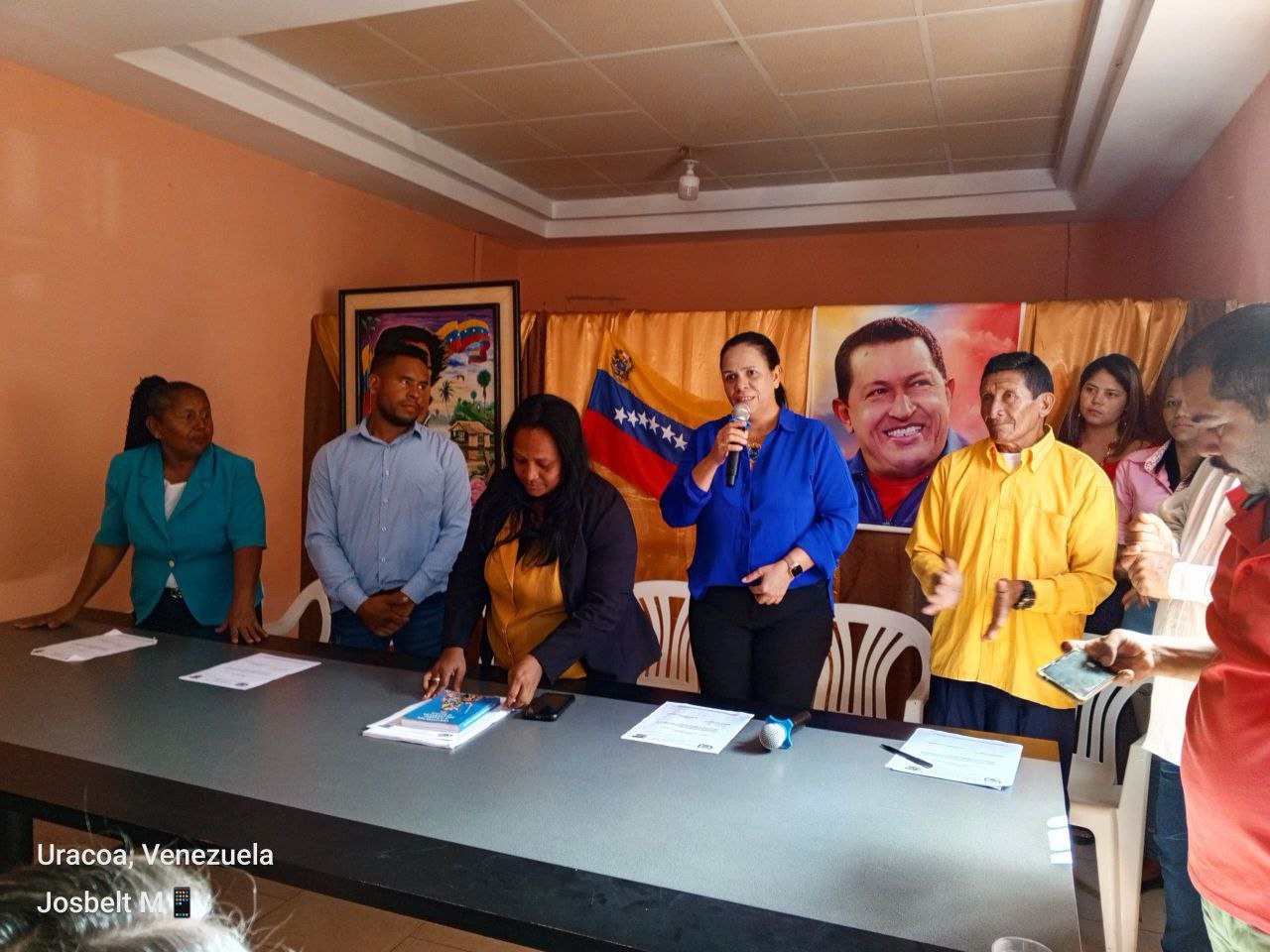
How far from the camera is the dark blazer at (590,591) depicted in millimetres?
2000

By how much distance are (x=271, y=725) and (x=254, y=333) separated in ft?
8.77

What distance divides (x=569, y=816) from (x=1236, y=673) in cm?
93

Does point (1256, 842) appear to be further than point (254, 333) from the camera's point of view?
No

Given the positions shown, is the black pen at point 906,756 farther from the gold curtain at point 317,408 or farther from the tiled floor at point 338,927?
the gold curtain at point 317,408

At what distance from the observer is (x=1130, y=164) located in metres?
3.71

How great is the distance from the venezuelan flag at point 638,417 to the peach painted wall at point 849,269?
160cm

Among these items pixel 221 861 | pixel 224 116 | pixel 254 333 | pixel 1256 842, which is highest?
pixel 224 116

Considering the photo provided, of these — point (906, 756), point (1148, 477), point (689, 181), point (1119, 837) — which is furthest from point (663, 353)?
point (906, 756)

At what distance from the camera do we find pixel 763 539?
7.55 ft

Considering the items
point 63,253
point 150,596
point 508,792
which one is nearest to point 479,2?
point 63,253

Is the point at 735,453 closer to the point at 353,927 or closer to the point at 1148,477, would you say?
the point at 353,927

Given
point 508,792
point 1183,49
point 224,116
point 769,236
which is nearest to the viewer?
point 508,792

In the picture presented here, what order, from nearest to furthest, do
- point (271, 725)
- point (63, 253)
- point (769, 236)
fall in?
point (271, 725)
point (63, 253)
point (769, 236)

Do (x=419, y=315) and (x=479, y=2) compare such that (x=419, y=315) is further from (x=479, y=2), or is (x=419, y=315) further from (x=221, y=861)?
(x=221, y=861)
